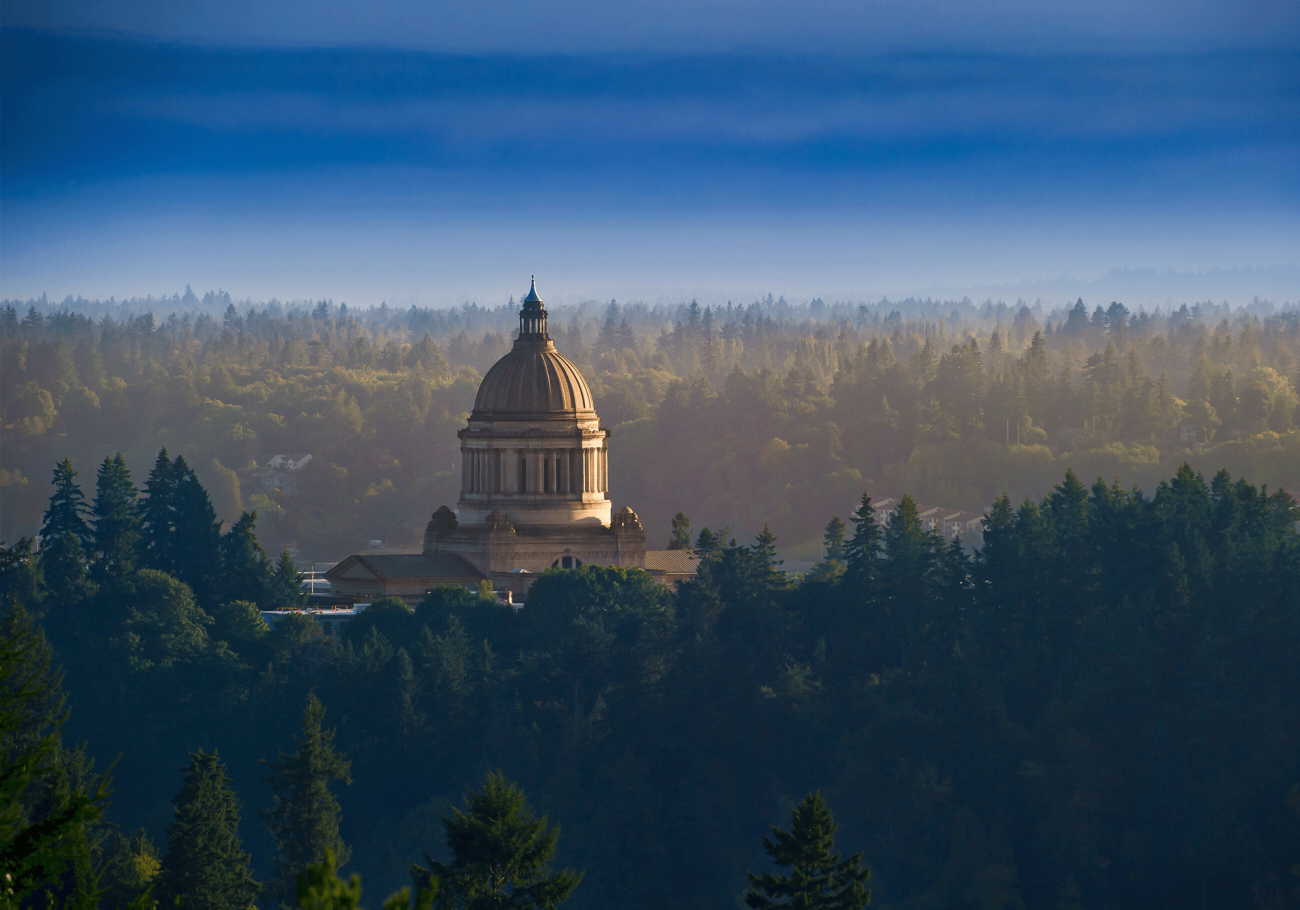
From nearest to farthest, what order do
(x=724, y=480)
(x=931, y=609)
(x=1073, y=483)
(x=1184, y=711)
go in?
(x=1184, y=711) → (x=931, y=609) → (x=1073, y=483) → (x=724, y=480)

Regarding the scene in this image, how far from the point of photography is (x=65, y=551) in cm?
8425

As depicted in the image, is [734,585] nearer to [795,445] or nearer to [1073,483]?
[1073,483]

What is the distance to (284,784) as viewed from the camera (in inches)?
2327

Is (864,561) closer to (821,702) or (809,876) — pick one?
(821,702)

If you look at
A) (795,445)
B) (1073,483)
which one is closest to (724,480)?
(795,445)

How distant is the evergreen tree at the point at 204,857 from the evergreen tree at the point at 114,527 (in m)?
30.9

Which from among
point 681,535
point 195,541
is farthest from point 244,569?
point 681,535

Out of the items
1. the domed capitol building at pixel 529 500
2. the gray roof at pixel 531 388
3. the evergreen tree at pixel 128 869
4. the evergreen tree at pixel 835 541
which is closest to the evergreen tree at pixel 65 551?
the domed capitol building at pixel 529 500

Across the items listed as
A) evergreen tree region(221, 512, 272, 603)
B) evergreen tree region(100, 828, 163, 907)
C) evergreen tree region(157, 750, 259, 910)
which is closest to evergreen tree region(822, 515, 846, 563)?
evergreen tree region(221, 512, 272, 603)

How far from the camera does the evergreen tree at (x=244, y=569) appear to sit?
84188 mm

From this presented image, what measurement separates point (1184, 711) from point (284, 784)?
26.2 m

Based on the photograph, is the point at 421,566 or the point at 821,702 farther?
the point at 421,566

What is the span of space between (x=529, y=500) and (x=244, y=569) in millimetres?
10881

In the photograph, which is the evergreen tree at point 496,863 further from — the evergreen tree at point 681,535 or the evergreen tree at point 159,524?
the evergreen tree at point 159,524
